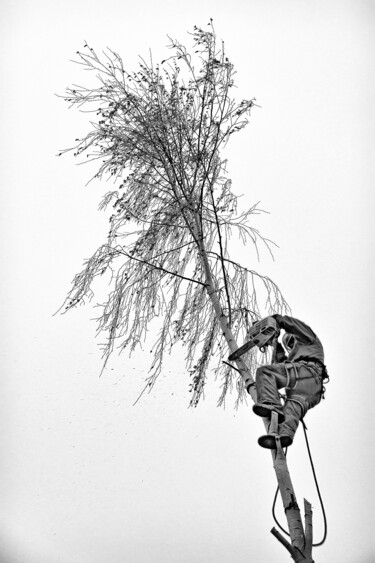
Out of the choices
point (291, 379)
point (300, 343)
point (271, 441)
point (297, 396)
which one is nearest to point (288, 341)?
point (300, 343)

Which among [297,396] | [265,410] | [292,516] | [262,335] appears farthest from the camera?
[262,335]

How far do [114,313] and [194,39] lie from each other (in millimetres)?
2821

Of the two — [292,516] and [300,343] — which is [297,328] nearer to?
[300,343]

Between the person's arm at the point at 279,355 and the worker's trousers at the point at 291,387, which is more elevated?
the person's arm at the point at 279,355

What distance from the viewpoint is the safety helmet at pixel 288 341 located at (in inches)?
217

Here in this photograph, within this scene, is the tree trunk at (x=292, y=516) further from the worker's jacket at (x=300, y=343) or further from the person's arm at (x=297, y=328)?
the person's arm at (x=297, y=328)

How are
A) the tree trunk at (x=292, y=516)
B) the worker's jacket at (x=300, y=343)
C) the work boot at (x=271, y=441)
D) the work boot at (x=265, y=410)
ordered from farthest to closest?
the worker's jacket at (x=300, y=343) → the work boot at (x=265, y=410) → the work boot at (x=271, y=441) → the tree trunk at (x=292, y=516)

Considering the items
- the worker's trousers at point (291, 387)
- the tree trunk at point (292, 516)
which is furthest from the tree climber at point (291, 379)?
the tree trunk at point (292, 516)

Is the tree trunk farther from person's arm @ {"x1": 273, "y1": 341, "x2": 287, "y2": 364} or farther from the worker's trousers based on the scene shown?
person's arm @ {"x1": 273, "y1": 341, "x2": 287, "y2": 364}

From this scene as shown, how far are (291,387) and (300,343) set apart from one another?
1.45ft

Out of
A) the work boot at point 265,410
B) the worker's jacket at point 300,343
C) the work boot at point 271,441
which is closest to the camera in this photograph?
the work boot at point 271,441

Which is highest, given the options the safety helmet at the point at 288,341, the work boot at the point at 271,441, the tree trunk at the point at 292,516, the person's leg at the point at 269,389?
the safety helmet at the point at 288,341

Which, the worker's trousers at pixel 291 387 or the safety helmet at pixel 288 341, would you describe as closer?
the worker's trousers at pixel 291 387

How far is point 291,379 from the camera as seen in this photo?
205 inches
